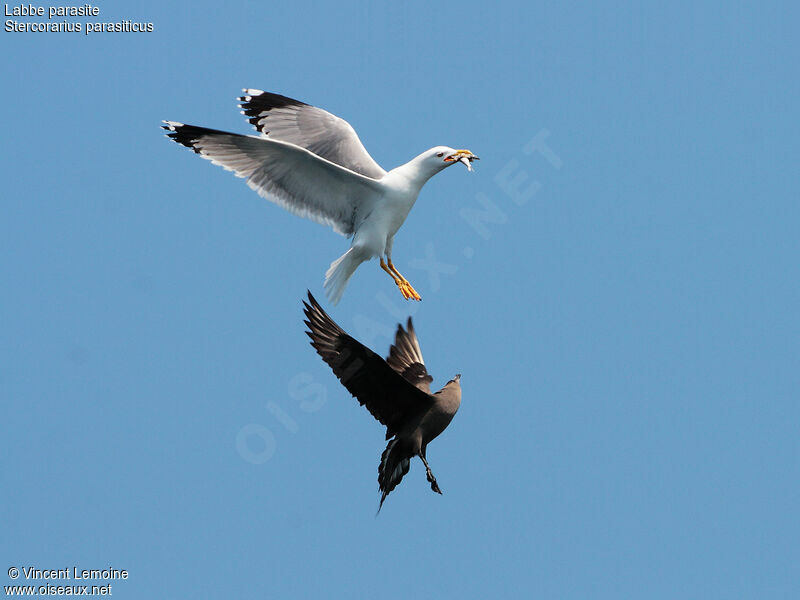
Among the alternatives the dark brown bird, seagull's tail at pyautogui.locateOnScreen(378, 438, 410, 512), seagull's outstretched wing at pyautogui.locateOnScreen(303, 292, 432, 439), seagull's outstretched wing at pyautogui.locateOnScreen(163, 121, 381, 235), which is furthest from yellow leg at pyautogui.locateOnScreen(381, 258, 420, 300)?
seagull's tail at pyautogui.locateOnScreen(378, 438, 410, 512)

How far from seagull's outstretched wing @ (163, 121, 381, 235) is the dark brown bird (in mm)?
1625

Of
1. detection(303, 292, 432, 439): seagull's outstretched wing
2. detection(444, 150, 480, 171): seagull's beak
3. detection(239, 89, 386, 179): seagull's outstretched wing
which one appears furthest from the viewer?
detection(239, 89, 386, 179): seagull's outstretched wing

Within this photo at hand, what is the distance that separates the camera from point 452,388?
10.4m

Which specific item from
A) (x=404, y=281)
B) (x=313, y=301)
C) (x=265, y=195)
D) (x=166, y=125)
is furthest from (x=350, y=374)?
(x=166, y=125)

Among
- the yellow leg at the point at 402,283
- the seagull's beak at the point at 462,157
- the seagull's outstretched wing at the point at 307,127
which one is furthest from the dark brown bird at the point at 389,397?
the seagull's outstretched wing at the point at 307,127

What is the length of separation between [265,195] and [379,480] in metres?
3.17

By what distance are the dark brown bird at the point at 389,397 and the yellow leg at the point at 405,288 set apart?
3.47ft

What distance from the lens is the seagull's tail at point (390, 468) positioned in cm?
1027

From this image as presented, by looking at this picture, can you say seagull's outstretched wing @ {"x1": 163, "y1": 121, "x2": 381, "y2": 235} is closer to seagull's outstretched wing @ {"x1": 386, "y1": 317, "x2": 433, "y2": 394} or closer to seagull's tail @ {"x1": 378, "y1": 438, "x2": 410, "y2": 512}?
seagull's outstretched wing @ {"x1": 386, "y1": 317, "x2": 433, "y2": 394}

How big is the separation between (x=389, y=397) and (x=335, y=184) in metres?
2.45

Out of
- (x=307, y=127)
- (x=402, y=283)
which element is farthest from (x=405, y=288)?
(x=307, y=127)

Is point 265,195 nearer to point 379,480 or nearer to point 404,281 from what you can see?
point 404,281

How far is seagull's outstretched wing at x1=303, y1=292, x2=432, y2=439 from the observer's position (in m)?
9.81

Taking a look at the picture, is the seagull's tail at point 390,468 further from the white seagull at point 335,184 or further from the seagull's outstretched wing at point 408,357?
the white seagull at point 335,184
